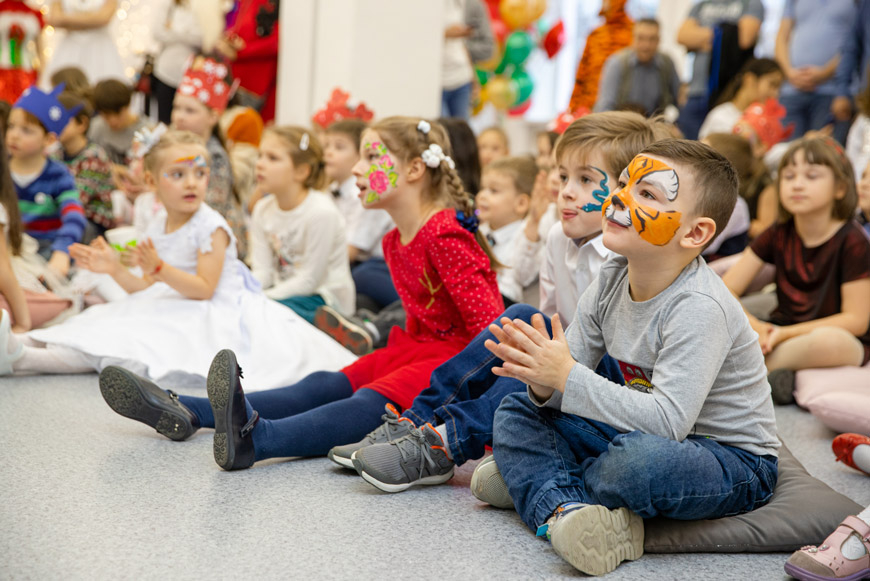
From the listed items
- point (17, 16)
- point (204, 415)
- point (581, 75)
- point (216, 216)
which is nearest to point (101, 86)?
point (17, 16)

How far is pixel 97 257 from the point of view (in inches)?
111

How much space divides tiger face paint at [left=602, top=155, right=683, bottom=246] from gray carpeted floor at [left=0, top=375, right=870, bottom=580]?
2.03ft

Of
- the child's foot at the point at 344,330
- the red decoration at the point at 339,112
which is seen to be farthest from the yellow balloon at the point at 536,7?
the child's foot at the point at 344,330

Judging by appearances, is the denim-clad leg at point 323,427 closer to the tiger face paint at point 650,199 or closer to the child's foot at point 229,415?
the child's foot at point 229,415

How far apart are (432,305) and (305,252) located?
1311 mm

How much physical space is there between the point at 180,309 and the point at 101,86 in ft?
9.39

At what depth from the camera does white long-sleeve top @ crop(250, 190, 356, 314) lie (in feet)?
11.7

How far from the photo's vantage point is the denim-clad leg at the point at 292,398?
2.25m

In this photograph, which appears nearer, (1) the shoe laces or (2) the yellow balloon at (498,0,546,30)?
(1) the shoe laces

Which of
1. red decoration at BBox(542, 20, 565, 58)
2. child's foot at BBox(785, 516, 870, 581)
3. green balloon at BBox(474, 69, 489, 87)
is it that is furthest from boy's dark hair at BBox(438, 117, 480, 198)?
red decoration at BBox(542, 20, 565, 58)

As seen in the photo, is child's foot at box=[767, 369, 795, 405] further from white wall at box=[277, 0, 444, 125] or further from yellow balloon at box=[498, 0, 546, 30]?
yellow balloon at box=[498, 0, 546, 30]

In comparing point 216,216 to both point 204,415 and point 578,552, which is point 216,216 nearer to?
point 204,415

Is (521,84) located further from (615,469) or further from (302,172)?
(615,469)

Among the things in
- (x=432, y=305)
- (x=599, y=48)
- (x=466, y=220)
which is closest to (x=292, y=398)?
(x=432, y=305)
